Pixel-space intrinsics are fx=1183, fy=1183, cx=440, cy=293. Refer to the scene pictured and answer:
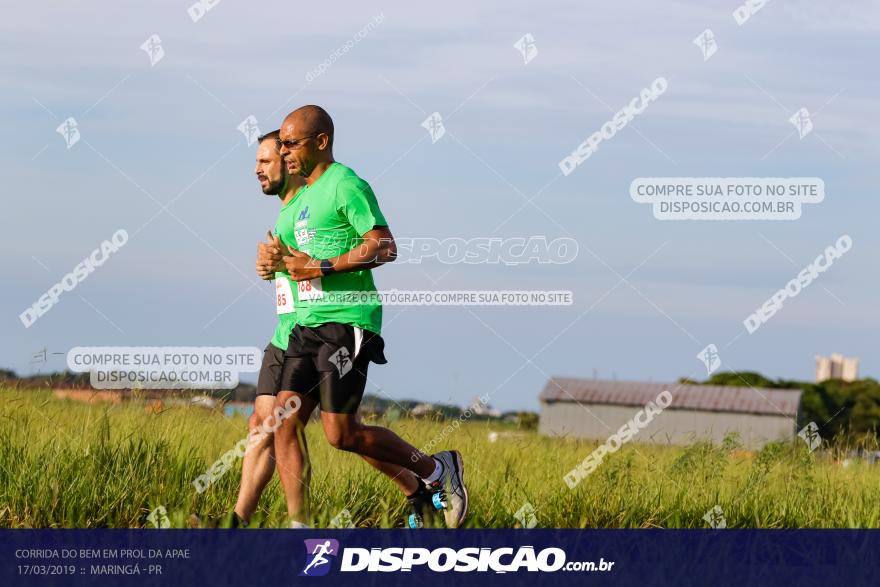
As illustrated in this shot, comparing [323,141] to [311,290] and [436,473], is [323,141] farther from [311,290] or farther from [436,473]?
[436,473]

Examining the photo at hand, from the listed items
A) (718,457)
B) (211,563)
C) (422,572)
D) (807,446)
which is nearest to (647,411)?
(718,457)

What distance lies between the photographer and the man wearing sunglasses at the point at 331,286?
255 inches

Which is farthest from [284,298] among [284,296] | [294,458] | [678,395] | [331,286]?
[678,395]

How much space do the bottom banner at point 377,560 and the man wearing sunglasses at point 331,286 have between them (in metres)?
0.57

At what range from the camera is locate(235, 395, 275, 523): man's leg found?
6.82 m

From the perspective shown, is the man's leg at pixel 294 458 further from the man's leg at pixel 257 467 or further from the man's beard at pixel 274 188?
the man's beard at pixel 274 188

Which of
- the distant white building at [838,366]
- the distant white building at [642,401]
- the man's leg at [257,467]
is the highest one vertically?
the distant white building at [838,366]

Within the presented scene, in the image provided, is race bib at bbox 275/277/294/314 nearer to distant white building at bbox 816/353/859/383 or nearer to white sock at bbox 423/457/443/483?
white sock at bbox 423/457/443/483

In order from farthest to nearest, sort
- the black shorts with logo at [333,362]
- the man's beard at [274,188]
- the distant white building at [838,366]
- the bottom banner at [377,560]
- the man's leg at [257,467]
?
the distant white building at [838,366]
the man's beard at [274,188]
the man's leg at [257,467]
the black shorts with logo at [333,362]
the bottom banner at [377,560]

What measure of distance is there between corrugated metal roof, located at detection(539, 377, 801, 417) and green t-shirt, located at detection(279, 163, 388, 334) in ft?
125

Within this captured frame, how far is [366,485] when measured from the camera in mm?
7367

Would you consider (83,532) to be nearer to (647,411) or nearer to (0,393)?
(0,393)

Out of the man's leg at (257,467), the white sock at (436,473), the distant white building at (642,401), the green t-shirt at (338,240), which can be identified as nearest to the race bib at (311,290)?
the green t-shirt at (338,240)

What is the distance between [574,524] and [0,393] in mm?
4028
